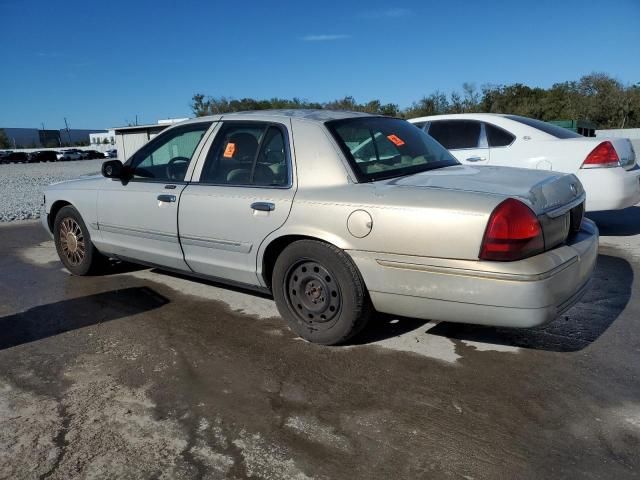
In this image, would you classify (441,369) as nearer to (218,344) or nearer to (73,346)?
(218,344)

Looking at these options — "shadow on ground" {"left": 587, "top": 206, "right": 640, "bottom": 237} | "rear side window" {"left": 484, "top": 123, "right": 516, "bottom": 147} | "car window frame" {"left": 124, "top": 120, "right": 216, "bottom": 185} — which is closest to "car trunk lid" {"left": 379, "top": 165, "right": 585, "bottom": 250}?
"car window frame" {"left": 124, "top": 120, "right": 216, "bottom": 185}

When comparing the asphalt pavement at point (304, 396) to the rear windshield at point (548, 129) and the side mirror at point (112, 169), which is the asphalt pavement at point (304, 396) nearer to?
the side mirror at point (112, 169)

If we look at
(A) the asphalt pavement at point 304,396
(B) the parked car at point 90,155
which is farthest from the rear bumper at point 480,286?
(B) the parked car at point 90,155

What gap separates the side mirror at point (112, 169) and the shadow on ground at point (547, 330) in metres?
2.55

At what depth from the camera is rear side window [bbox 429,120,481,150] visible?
706cm

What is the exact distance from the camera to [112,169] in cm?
464

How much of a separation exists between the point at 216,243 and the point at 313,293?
0.91 m

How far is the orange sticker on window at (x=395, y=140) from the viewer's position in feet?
12.8

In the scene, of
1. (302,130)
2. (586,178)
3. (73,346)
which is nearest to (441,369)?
(302,130)

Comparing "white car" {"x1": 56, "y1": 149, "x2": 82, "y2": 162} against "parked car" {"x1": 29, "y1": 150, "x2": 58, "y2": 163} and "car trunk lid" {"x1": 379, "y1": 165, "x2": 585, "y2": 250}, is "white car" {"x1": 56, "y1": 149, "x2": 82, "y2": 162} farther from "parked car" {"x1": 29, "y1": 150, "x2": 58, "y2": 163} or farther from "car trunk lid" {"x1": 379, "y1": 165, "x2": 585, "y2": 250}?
"car trunk lid" {"x1": 379, "y1": 165, "x2": 585, "y2": 250}

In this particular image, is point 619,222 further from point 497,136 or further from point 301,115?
point 301,115

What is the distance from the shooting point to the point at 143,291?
4.94m

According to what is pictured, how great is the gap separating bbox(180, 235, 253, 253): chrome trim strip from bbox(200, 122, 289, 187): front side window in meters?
0.43

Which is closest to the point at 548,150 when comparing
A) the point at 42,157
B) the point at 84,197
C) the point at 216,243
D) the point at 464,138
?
Result: the point at 464,138
